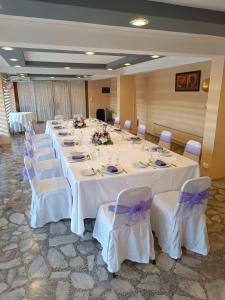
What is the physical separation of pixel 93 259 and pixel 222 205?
7.35 feet

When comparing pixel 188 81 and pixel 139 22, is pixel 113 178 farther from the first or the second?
pixel 188 81

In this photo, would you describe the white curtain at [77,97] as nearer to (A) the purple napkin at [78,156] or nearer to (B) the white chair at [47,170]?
(B) the white chair at [47,170]

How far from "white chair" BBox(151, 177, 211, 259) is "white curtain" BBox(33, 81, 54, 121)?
34.7ft

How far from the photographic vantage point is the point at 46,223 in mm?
3059

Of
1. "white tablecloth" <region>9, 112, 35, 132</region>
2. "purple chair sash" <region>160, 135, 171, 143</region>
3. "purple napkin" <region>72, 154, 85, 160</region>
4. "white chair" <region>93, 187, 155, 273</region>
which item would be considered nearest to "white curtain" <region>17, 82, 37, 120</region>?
"white tablecloth" <region>9, 112, 35, 132</region>

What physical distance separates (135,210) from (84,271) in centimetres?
86

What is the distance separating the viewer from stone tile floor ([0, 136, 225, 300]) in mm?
2031

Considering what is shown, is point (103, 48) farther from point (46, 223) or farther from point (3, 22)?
point (46, 223)

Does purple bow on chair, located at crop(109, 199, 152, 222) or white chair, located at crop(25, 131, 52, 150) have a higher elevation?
purple bow on chair, located at crop(109, 199, 152, 222)

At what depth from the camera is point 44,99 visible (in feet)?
38.7

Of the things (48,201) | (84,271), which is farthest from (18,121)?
(84,271)

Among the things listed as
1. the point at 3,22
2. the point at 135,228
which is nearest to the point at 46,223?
the point at 135,228

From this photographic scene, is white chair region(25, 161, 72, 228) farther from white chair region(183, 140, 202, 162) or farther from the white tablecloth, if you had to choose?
the white tablecloth

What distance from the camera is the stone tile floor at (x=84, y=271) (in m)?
2.03
